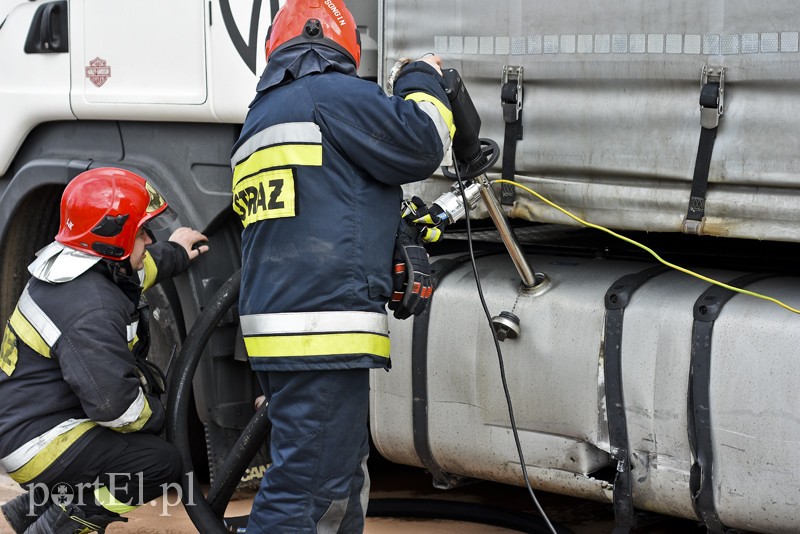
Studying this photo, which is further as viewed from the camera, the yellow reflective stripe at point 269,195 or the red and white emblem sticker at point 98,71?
the red and white emblem sticker at point 98,71

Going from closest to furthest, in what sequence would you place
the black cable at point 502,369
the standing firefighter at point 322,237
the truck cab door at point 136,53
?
the standing firefighter at point 322,237 < the black cable at point 502,369 < the truck cab door at point 136,53

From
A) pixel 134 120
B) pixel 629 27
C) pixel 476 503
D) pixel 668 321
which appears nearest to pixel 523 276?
pixel 668 321

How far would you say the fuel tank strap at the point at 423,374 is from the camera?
331cm

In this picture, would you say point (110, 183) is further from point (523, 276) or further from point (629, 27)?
point (629, 27)

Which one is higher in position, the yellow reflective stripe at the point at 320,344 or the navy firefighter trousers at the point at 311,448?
the yellow reflective stripe at the point at 320,344

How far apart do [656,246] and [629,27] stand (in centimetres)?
93

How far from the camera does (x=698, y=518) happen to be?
2.86 metres

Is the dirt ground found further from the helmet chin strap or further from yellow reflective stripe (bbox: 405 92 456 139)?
yellow reflective stripe (bbox: 405 92 456 139)

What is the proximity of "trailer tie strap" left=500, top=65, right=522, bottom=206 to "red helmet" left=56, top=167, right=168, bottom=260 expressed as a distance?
1.18 metres

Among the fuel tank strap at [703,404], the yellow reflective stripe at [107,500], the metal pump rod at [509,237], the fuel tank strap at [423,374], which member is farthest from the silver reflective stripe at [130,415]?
the fuel tank strap at [703,404]

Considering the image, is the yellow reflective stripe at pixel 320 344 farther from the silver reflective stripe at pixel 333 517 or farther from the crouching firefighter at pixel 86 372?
the crouching firefighter at pixel 86 372

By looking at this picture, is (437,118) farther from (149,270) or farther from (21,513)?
(21,513)

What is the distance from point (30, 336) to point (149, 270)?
450 millimetres

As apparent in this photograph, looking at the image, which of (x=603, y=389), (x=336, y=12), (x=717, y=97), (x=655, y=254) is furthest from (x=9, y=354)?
(x=717, y=97)
